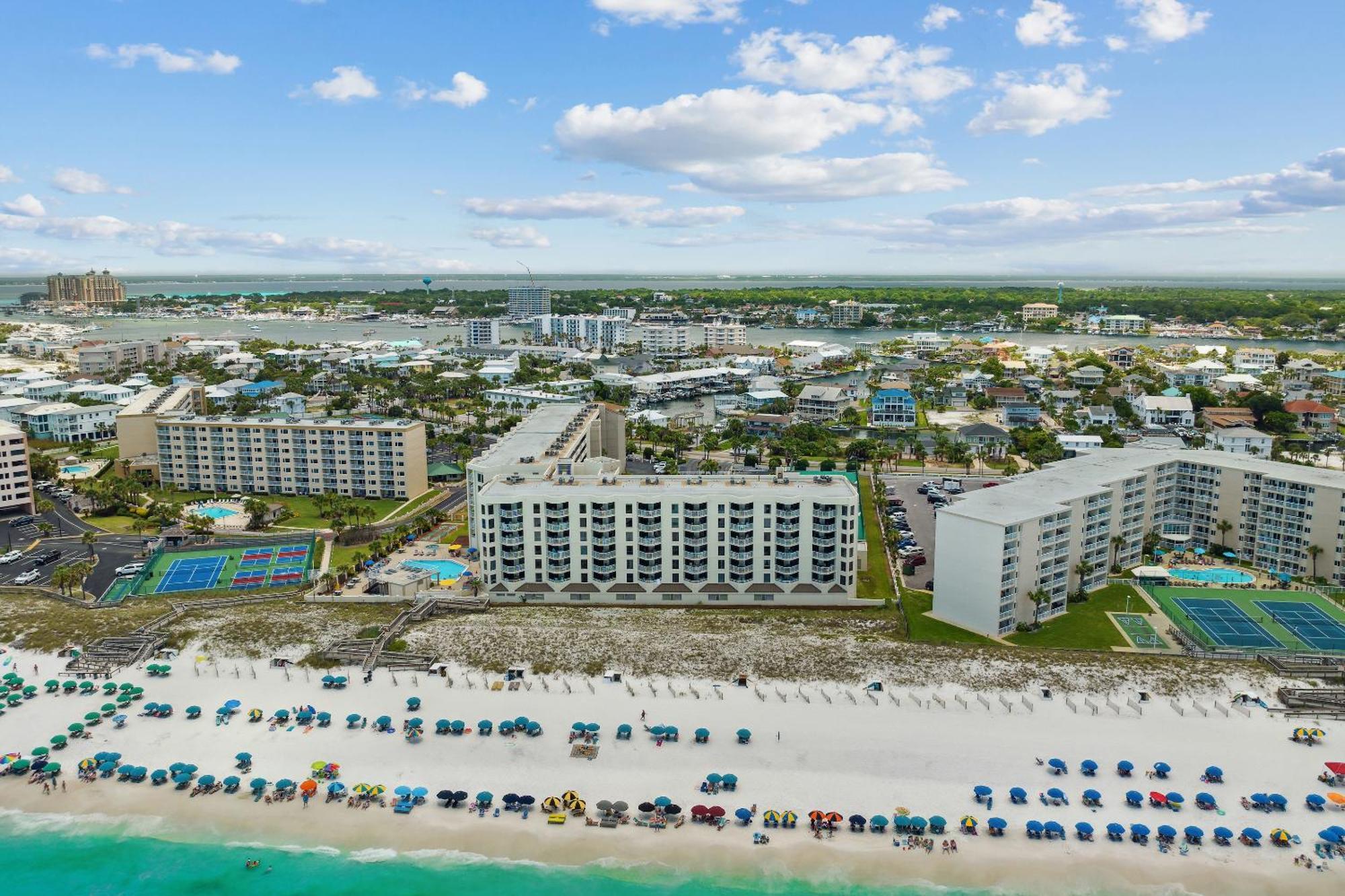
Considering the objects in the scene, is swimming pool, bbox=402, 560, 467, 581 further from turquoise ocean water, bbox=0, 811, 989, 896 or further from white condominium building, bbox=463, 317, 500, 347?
white condominium building, bbox=463, 317, 500, 347

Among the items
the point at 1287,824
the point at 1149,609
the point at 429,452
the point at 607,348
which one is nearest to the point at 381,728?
the point at 1287,824

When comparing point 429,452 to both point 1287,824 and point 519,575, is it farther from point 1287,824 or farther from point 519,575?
point 1287,824

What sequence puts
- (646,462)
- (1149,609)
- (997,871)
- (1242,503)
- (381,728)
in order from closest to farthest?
(997,871) → (381,728) → (1149,609) → (1242,503) → (646,462)

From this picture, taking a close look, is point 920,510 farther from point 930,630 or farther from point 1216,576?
point 930,630

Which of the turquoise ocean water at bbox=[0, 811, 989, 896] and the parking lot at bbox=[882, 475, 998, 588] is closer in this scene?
the turquoise ocean water at bbox=[0, 811, 989, 896]

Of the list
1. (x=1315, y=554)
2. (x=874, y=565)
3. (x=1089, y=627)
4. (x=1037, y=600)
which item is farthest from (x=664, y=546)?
(x=1315, y=554)

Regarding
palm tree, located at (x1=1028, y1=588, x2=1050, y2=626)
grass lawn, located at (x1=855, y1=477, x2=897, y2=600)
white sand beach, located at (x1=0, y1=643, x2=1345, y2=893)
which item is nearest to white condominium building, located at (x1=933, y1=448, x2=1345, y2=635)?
palm tree, located at (x1=1028, y1=588, x2=1050, y2=626)
